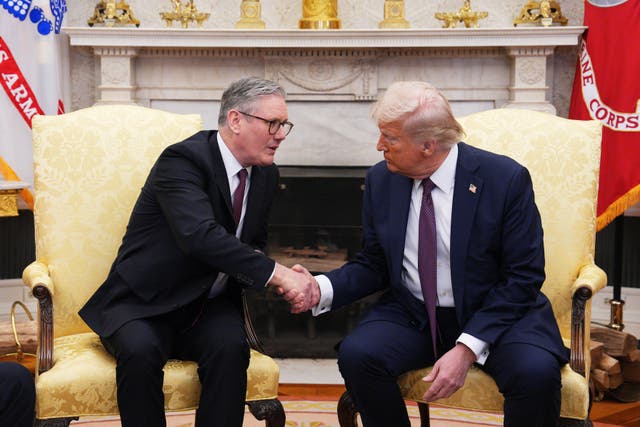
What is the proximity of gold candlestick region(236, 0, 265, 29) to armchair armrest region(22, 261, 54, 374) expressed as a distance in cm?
224

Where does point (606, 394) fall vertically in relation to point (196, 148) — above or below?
below

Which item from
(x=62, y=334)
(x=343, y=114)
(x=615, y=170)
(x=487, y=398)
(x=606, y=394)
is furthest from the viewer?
(x=343, y=114)

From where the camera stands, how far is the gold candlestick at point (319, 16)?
4.40 metres

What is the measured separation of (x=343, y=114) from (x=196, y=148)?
87.0 inches

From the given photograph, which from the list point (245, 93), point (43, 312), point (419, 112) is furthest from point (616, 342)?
point (43, 312)

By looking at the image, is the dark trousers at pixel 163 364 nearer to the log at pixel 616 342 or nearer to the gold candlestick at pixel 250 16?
the log at pixel 616 342

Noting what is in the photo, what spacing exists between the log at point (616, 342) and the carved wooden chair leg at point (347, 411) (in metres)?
1.70

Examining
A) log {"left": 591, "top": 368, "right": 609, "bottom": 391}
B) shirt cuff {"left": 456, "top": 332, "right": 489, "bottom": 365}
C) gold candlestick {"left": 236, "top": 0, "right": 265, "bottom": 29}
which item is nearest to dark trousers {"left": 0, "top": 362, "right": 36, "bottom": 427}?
shirt cuff {"left": 456, "top": 332, "right": 489, "bottom": 365}

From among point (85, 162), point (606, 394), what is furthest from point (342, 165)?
point (85, 162)

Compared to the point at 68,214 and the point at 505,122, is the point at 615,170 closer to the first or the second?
the point at 505,122

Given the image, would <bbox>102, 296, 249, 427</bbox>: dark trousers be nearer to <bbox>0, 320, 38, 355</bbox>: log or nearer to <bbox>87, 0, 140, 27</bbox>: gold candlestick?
<bbox>0, 320, 38, 355</bbox>: log

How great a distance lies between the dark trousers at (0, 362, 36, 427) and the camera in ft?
7.13

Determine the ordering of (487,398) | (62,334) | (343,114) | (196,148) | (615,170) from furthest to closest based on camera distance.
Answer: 1. (343,114)
2. (615,170)
3. (62,334)
4. (196,148)
5. (487,398)

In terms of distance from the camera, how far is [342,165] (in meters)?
4.66
